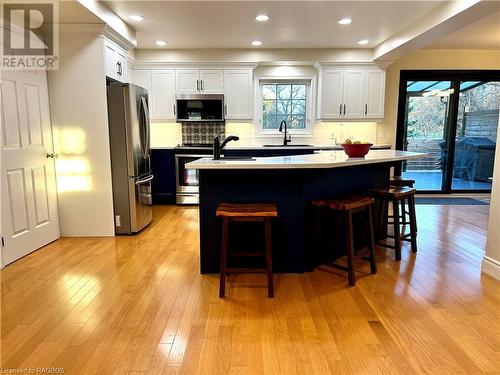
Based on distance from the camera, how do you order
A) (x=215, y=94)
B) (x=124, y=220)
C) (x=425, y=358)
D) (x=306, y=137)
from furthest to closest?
(x=306, y=137), (x=215, y=94), (x=124, y=220), (x=425, y=358)

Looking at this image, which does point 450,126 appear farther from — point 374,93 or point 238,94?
point 238,94

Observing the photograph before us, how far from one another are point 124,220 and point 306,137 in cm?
359

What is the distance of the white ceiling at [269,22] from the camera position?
11.6 feet

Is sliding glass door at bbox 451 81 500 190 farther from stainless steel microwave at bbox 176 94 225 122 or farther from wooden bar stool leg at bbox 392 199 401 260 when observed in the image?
stainless steel microwave at bbox 176 94 225 122

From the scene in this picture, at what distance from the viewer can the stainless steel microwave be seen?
555 centimetres

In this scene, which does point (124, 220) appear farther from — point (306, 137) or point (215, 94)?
point (306, 137)

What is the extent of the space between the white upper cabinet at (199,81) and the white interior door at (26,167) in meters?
2.35

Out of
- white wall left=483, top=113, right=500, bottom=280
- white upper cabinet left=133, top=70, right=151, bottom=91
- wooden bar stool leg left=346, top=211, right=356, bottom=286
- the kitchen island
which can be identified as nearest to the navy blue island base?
the kitchen island

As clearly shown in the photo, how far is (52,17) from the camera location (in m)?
3.30

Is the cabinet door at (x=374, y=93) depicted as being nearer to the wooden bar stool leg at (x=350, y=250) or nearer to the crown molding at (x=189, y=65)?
the crown molding at (x=189, y=65)

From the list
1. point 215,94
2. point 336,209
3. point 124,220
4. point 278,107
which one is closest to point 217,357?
point 336,209

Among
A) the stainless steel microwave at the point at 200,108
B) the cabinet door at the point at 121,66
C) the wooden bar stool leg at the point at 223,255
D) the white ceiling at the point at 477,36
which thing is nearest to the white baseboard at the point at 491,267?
the wooden bar stool leg at the point at 223,255

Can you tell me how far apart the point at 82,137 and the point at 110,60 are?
93cm

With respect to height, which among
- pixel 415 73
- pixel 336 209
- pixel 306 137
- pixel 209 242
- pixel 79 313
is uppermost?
pixel 415 73
